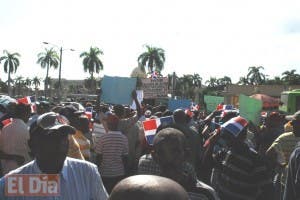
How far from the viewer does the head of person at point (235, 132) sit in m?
4.80

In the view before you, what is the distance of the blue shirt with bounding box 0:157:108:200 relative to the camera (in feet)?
8.93

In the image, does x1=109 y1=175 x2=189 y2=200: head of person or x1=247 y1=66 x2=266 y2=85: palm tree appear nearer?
x1=109 y1=175 x2=189 y2=200: head of person

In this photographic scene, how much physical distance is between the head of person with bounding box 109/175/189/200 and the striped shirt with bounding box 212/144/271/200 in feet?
11.3

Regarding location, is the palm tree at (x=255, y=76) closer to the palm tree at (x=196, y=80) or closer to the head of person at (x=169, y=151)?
the palm tree at (x=196, y=80)

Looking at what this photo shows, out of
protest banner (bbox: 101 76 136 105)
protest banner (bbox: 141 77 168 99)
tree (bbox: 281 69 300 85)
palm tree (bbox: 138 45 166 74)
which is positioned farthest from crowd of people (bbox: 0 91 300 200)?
tree (bbox: 281 69 300 85)

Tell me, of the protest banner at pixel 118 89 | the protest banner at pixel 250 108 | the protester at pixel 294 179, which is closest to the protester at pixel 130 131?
the protest banner at pixel 250 108

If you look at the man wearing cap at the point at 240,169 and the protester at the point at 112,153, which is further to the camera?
the protester at the point at 112,153

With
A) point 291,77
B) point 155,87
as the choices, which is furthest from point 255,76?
point 155,87

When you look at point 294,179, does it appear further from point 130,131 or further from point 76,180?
point 130,131

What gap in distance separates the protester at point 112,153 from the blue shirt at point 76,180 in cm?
335

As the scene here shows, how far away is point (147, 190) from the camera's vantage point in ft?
4.36

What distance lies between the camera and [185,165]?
3156mm

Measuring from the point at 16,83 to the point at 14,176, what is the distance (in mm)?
119296

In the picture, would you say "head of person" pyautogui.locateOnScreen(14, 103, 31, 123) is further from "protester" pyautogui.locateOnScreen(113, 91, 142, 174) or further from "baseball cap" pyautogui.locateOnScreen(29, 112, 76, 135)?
"baseball cap" pyautogui.locateOnScreen(29, 112, 76, 135)
